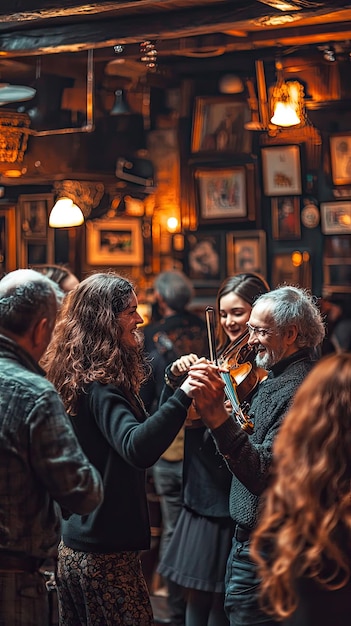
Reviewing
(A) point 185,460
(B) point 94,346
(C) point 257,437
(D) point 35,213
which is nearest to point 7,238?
(D) point 35,213

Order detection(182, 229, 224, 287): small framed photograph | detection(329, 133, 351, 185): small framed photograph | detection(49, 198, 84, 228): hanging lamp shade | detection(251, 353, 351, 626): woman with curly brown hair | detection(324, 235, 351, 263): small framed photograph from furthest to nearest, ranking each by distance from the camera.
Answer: detection(182, 229, 224, 287): small framed photograph
detection(324, 235, 351, 263): small framed photograph
detection(329, 133, 351, 185): small framed photograph
detection(49, 198, 84, 228): hanging lamp shade
detection(251, 353, 351, 626): woman with curly brown hair

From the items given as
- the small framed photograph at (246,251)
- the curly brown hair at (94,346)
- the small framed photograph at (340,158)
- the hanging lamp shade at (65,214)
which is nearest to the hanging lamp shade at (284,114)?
the small framed photograph at (340,158)

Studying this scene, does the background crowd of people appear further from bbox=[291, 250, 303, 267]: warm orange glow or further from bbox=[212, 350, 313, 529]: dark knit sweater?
bbox=[291, 250, 303, 267]: warm orange glow

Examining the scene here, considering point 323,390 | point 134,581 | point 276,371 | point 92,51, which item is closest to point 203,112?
point 92,51

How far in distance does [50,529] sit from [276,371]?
3.83 ft

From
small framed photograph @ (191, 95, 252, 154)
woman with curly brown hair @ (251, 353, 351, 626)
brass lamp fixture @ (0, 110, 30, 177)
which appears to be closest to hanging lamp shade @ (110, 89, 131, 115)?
small framed photograph @ (191, 95, 252, 154)

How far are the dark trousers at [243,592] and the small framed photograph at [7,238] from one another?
4.03 metres

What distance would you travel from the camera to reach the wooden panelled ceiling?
4789 millimetres

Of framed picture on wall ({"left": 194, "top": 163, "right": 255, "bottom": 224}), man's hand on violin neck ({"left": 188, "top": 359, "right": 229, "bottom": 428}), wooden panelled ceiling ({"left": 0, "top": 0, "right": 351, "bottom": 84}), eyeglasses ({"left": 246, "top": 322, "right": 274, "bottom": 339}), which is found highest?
wooden panelled ceiling ({"left": 0, "top": 0, "right": 351, "bottom": 84})

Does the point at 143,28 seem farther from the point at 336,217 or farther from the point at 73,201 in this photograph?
the point at 336,217

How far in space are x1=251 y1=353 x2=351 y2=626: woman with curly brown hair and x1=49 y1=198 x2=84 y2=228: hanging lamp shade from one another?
4.25 meters

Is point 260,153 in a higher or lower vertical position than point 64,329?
higher

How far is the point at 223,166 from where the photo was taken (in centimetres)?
845

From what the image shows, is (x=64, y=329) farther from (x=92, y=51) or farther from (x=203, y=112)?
(x=203, y=112)
